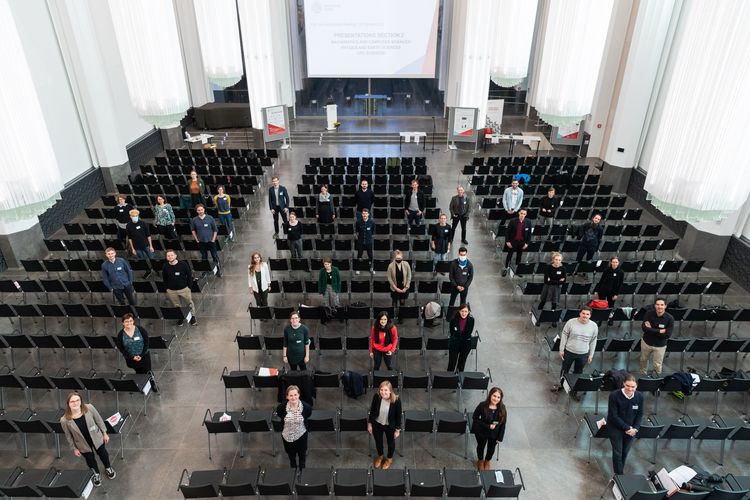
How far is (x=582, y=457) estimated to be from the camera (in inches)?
274

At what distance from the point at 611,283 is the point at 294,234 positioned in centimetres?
652

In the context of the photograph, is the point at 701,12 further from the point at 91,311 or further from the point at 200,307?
the point at 91,311

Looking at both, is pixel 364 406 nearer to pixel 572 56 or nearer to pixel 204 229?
pixel 204 229

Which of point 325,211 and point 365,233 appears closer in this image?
point 365,233

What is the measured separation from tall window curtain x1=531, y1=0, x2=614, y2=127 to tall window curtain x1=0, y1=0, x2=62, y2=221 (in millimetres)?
10588

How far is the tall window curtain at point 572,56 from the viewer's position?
11156 millimetres

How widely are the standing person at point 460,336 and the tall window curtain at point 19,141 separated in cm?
690

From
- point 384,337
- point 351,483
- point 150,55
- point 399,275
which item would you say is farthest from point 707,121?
point 150,55

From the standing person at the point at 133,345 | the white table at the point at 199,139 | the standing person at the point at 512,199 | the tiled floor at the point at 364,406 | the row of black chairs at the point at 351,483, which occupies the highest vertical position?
the standing person at the point at 512,199

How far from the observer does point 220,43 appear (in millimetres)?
17203

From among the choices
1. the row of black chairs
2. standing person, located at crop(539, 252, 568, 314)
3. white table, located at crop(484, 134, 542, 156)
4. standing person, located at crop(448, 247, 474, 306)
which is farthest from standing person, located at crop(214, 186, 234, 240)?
white table, located at crop(484, 134, 542, 156)

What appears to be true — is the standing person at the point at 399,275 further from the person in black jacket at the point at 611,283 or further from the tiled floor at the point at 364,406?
the person in black jacket at the point at 611,283

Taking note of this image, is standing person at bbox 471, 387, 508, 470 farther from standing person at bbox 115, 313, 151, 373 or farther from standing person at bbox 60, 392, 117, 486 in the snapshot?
standing person at bbox 115, 313, 151, 373

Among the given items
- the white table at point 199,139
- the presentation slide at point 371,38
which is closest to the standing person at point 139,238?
the white table at point 199,139
